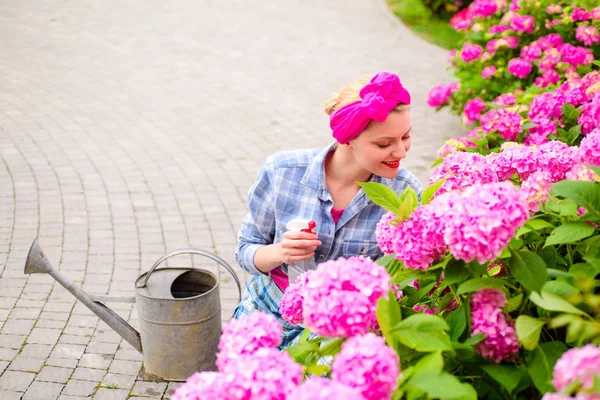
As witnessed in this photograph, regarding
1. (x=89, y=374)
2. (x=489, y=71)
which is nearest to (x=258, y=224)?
(x=89, y=374)

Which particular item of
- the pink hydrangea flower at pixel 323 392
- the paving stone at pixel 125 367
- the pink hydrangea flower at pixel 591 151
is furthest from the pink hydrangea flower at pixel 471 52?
the pink hydrangea flower at pixel 323 392

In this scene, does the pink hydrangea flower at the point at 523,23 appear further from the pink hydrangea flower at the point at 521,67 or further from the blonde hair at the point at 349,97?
the blonde hair at the point at 349,97

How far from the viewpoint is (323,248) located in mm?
A: 2559

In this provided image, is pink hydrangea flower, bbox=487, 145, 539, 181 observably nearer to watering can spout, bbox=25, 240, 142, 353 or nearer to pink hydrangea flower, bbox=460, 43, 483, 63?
watering can spout, bbox=25, 240, 142, 353

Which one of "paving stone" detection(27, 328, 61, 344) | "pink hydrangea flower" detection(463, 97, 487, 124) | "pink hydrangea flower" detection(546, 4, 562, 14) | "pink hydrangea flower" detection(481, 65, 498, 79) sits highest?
"pink hydrangea flower" detection(546, 4, 562, 14)

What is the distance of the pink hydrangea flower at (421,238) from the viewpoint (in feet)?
4.56

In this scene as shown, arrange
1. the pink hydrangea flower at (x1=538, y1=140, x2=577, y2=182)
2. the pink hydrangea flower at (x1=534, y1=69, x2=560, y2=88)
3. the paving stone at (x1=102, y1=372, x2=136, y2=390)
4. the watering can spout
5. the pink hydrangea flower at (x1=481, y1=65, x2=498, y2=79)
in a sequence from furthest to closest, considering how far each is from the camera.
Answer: the pink hydrangea flower at (x1=481, y1=65, x2=498, y2=79)
the pink hydrangea flower at (x1=534, y1=69, x2=560, y2=88)
the paving stone at (x1=102, y1=372, x2=136, y2=390)
the watering can spout
the pink hydrangea flower at (x1=538, y1=140, x2=577, y2=182)

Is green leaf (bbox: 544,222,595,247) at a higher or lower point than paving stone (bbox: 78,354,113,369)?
higher

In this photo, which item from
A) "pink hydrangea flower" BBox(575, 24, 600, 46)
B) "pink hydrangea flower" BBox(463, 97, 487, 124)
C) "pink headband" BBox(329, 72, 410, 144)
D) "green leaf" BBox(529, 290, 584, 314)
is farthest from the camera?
"pink hydrangea flower" BBox(463, 97, 487, 124)

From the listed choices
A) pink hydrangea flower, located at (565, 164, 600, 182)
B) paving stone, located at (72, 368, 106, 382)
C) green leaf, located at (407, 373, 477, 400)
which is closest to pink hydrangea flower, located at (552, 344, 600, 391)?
green leaf, located at (407, 373, 477, 400)

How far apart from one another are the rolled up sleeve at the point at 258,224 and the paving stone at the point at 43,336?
146 cm

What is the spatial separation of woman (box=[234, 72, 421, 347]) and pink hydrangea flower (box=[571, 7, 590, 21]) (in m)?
2.45

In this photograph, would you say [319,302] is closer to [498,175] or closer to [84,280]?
[498,175]

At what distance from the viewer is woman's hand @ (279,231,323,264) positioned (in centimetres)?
221
